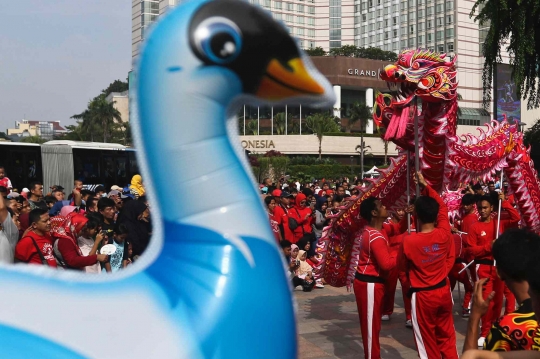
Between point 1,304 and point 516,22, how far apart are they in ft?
49.6

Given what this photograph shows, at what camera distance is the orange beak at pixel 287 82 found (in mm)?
2117

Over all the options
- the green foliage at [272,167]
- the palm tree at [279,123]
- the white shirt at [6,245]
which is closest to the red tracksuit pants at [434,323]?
the white shirt at [6,245]

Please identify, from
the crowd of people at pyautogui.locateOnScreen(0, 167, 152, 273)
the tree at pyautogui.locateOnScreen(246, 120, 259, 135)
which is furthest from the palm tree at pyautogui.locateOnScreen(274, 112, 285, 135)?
the crowd of people at pyautogui.locateOnScreen(0, 167, 152, 273)

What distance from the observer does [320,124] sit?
47062mm

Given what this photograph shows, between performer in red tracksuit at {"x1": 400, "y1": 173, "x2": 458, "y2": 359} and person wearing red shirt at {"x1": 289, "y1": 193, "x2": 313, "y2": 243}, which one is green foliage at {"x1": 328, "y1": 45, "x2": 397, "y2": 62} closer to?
person wearing red shirt at {"x1": 289, "y1": 193, "x2": 313, "y2": 243}

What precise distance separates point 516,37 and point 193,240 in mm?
15083

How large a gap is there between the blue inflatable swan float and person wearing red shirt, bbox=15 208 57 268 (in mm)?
2429

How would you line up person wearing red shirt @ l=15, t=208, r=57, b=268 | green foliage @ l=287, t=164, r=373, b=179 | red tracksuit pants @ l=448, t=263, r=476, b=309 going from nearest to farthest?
person wearing red shirt @ l=15, t=208, r=57, b=268, red tracksuit pants @ l=448, t=263, r=476, b=309, green foliage @ l=287, t=164, r=373, b=179

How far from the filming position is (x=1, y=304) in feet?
5.90

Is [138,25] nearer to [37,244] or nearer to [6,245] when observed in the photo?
[37,244]

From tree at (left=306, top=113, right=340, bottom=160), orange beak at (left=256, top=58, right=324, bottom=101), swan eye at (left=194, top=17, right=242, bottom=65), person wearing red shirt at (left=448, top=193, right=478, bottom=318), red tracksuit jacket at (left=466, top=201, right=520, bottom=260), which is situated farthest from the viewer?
tree at (left=306, top=113, right=340, bottom=160)

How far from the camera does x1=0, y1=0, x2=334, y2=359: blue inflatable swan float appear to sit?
179 centimetres

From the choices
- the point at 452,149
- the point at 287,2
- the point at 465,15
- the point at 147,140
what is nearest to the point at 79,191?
the point at 452,149

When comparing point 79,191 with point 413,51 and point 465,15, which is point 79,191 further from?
point 465,15
